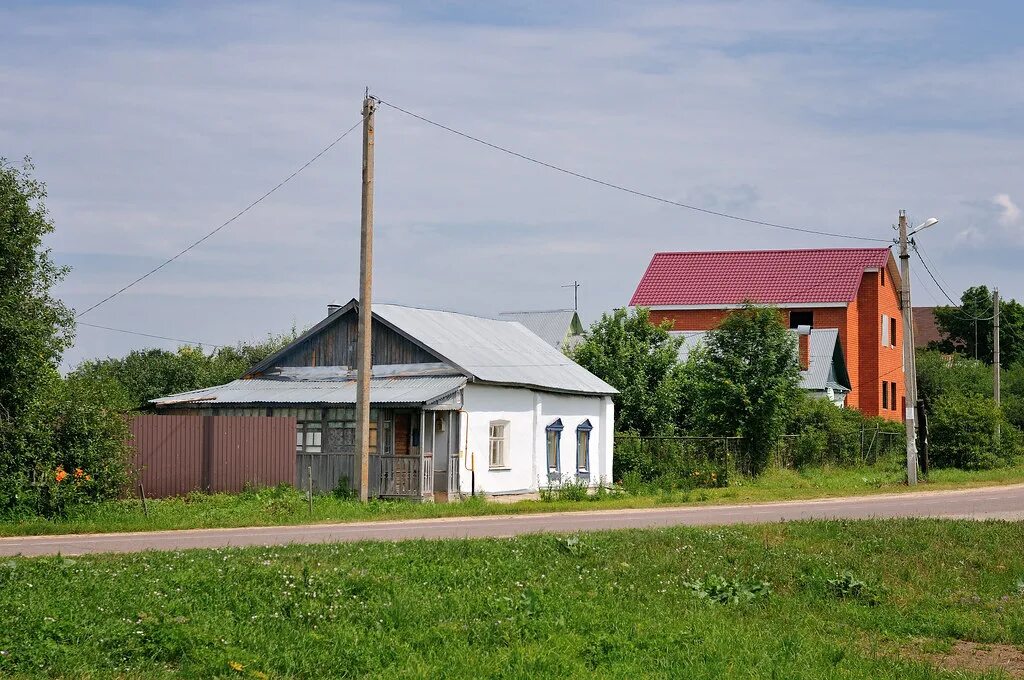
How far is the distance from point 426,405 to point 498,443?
4325 mm

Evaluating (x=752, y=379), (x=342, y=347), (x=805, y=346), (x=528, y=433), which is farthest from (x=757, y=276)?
(x=342, y=347)

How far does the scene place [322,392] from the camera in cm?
3353

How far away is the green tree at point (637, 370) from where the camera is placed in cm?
4512

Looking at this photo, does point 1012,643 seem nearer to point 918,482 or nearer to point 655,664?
point 655,664

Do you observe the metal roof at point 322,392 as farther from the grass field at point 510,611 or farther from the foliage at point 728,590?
the foliage at point 728,590

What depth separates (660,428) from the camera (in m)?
44.8

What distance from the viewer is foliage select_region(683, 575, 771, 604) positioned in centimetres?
1353

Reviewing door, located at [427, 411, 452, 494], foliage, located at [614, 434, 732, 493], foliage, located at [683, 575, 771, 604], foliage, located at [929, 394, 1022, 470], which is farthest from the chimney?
foliage, located at [683, 575, 771, 604]

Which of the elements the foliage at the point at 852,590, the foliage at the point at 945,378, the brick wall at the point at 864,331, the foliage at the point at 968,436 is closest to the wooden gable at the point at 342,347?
the foliage at the point at 968,436

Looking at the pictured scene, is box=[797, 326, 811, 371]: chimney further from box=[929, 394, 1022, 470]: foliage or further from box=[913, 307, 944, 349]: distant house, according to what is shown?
box=[913, 307, 944, 349]: distant house

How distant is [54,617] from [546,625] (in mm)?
4585

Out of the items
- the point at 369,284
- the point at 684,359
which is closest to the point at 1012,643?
the point at 369,284

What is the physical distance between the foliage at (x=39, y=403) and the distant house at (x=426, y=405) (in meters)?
7.45

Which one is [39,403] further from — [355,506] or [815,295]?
[815,295]
